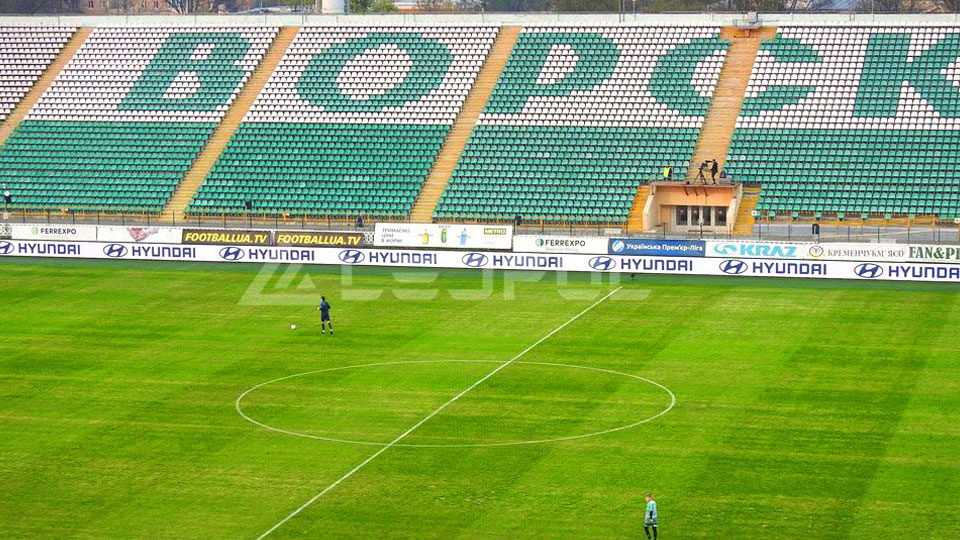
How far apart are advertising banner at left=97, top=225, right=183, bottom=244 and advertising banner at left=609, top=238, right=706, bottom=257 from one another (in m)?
Result: 20.0

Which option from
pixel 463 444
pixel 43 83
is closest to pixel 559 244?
pixel 463 444

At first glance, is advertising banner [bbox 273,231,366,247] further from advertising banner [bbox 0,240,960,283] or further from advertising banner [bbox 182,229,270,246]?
advertising banner [bbox 0,240,960,283]

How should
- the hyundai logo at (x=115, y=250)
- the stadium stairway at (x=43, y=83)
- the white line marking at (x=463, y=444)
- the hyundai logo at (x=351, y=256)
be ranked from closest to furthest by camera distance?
the white line marking at (x=463, y=444) → the hyundai logo at (x=351, y=256) → the hyundai logo at (x=115, y=250) → the stadium stairway at (x=43, y=83)

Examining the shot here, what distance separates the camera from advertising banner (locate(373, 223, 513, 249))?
61188 mm

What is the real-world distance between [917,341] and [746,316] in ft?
20.9

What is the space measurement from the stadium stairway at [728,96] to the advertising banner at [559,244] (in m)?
10.4

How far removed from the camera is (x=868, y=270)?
5444 cm

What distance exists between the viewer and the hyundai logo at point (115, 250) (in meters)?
62.5

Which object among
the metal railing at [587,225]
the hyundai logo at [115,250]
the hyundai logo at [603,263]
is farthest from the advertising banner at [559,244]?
the hyundai logo at [115,250]

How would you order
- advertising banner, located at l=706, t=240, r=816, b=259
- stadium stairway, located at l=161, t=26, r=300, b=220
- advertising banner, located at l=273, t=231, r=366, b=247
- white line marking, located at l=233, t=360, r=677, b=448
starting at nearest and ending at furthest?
white line marking, located at l=233, t=360, r=677, b=448
advertising banner, located at l=706, t=240, r=816, b=259
advertising banner, located at l=273, t=231, r=366, b=247
stadium stairway, located at l=161, t=26, r=300, b=220

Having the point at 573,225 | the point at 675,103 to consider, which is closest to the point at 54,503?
the point at 573,225

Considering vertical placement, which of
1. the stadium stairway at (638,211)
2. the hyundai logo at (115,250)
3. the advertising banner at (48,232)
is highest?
the stadium stairway at (638,211)

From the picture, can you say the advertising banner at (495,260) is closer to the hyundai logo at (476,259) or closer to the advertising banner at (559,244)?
the hyundai logo at (476,259)

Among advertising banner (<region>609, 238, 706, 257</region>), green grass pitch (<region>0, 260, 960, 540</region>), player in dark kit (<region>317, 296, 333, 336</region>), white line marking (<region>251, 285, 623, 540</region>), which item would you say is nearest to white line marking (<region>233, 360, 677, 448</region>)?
green grass pitch (<region>0, 260, 960, 540</region>)
